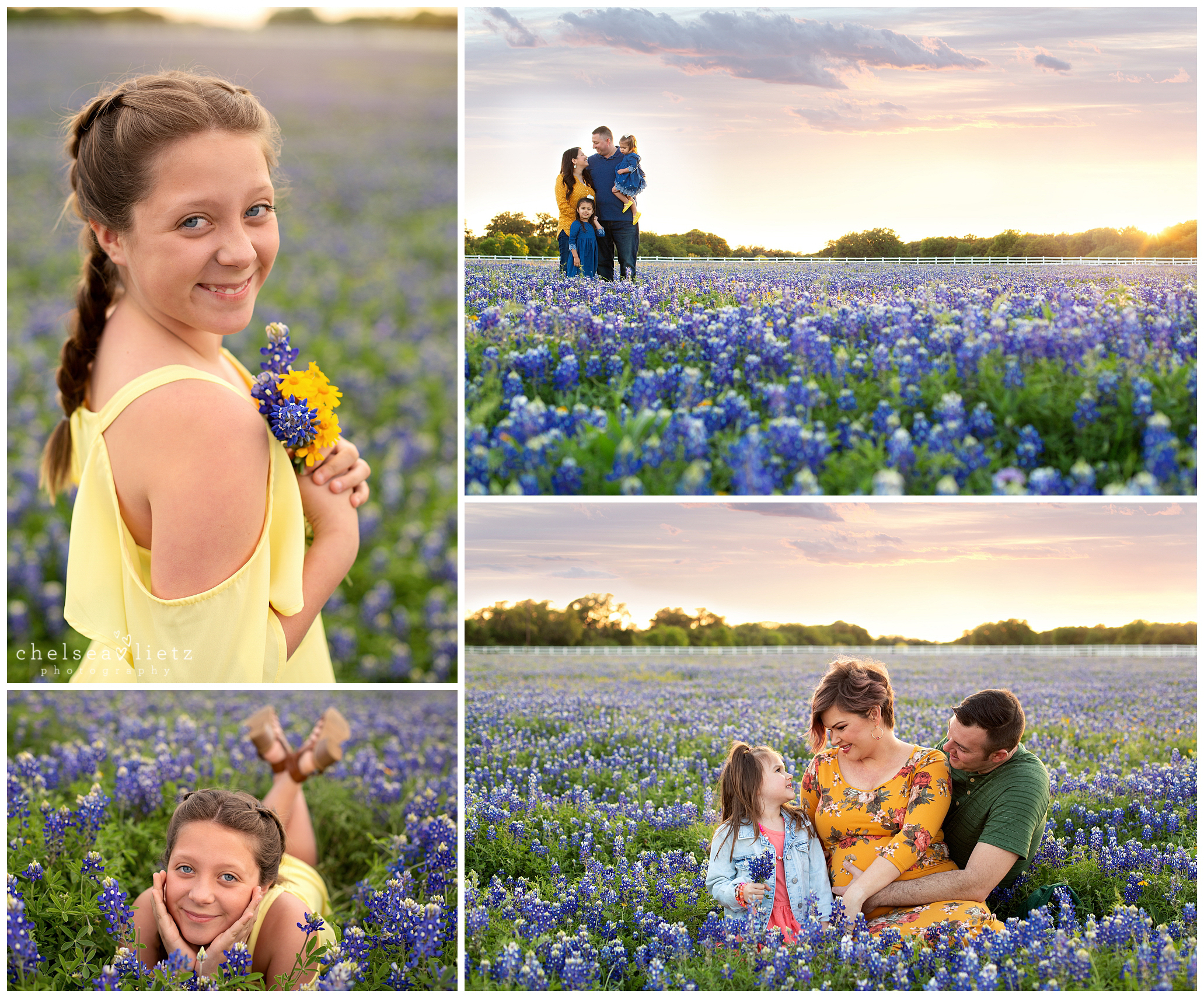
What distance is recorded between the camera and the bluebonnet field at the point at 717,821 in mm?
2766

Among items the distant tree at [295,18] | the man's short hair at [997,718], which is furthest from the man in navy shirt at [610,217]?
the distant tree at [295,18]

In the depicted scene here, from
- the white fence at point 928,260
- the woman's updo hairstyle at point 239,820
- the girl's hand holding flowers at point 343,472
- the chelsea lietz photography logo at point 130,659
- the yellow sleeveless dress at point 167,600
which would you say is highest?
the white fence at point 928,260

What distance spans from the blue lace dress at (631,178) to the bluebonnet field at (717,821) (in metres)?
1.83

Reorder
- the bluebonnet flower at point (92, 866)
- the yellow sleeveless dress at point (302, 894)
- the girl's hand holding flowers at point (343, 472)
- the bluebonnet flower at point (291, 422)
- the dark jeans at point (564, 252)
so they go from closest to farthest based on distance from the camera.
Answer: the bluebonnet flower at point (291, 422)
the girl's hand holding flowers at point (343, 472)
the yellow sleeveless dress at point (302, 894)
the bluebonnet flower at point (92, 866)
the dark jeans at point (564, 252)

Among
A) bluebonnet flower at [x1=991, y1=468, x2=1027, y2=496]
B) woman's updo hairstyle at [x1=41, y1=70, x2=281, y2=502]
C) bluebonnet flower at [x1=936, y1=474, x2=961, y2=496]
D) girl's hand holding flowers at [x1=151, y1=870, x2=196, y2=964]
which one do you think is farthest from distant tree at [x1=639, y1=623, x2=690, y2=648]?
woman's updo hairstyle at [x1=41, y1=70, x2=281, y2=502]

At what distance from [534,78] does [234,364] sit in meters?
1.56

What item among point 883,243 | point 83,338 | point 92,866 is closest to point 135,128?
point 83,338

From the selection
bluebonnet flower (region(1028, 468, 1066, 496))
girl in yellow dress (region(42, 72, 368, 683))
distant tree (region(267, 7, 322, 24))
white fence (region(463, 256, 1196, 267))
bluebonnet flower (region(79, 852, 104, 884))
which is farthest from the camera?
distant tree (region(267, 7, 322, 24))

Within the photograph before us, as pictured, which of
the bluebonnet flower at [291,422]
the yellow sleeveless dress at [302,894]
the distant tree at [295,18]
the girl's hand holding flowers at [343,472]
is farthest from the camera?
the distant tree at [295,18]

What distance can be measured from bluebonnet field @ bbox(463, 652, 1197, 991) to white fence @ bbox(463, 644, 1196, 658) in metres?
0.04

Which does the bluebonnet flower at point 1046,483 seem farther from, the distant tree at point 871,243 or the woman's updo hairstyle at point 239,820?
the woman's updo hairstyle at point 239,820

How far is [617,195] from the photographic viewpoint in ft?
10.9

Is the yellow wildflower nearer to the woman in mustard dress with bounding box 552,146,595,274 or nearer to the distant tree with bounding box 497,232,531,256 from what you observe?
the distant tree with bounding box 497,232,531,256

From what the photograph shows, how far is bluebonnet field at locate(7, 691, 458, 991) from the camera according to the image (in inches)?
116
